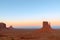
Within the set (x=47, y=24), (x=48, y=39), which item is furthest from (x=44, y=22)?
(x=48, y=39)

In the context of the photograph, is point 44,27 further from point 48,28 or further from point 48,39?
point 48,39

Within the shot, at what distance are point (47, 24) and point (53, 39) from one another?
3952cm

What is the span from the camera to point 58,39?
5303 centimetres

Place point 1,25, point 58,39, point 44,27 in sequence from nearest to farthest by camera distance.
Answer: point 58,39, point 44,27, point 1,25

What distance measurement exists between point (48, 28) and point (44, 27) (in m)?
2.58

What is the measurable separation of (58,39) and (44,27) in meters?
38.0

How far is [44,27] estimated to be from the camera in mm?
90938

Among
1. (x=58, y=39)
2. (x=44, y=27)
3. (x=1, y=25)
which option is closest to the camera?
(x=58, y=39)

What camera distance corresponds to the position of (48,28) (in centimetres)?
9225

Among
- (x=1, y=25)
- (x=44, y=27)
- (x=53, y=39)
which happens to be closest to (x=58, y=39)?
(x=53, y=39)

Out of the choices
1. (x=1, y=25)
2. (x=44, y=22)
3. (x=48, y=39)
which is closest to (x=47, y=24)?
(x=44, y=22)

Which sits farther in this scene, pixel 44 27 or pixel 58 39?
pixel 44 27

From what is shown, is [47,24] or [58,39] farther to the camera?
[47,24]

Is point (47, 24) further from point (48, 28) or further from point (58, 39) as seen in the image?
point (58, 39)
